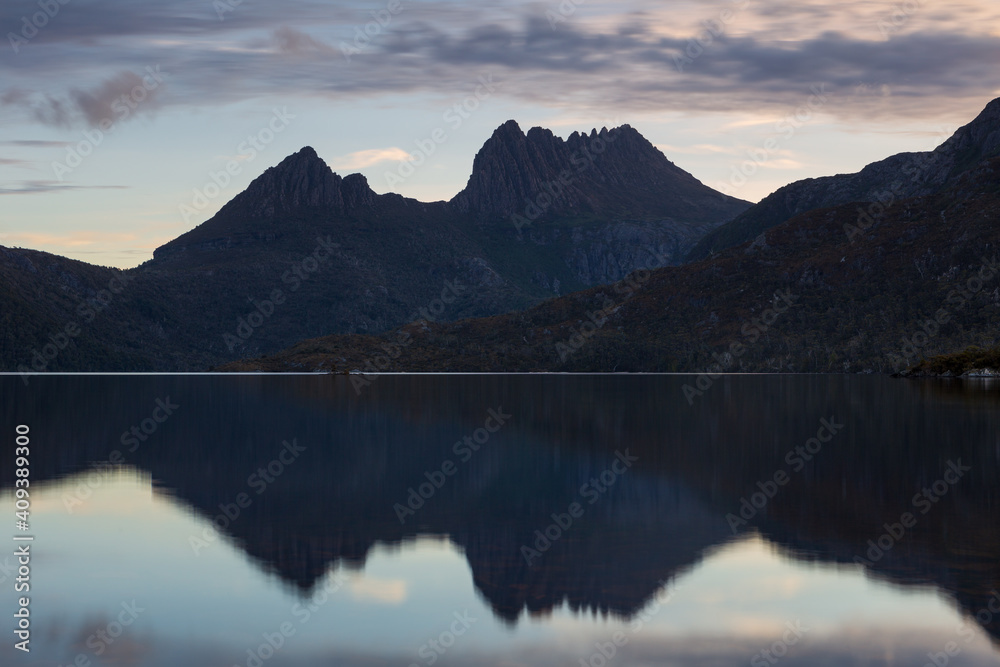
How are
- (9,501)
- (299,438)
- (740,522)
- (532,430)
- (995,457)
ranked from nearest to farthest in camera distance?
(740,522)
(9,501)
(995,457)
(299,438)
(532,430)

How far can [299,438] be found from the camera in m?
65.1

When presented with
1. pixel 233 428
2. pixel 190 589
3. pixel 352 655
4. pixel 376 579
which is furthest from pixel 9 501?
pixel 233 428

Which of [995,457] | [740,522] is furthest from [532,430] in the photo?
[740,522]

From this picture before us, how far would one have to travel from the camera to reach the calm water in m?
19.6

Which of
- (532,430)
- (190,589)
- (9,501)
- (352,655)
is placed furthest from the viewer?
(532,430)

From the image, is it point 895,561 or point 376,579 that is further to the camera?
point 895,561

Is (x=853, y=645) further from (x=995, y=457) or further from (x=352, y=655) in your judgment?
(x=995, y=457)

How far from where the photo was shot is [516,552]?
28.1m

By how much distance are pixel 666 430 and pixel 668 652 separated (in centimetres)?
5079

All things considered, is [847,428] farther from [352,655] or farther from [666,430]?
[352,655]

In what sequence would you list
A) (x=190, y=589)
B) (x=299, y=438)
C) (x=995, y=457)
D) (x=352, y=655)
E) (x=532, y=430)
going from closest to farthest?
(x=352, y=655)
(x=190, y=589)
(x=995, y=457)
(x=299, y=438)
(x=532, y=430)

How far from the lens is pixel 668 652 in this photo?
1900 cm

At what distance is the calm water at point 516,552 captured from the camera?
19594 millimetres

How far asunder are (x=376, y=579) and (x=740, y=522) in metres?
13.6
